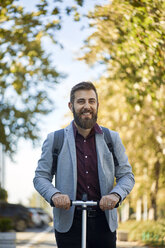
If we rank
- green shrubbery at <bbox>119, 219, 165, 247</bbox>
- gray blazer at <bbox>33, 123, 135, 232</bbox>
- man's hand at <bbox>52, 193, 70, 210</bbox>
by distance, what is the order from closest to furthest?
1. man's hand at <bbox>52, 193, 70, 210</bbox>
2. gray blazer at <bbox>33, 123, 135, 232</bbox>
3. green shrubbery at <bbox>119, 219, 165, 247</bbox>

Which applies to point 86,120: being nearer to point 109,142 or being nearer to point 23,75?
point 109,142

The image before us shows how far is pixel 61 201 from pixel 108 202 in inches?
13.4

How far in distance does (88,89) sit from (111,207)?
0.95 m

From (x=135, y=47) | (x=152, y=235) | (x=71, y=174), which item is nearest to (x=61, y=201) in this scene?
(x=71, y=174)

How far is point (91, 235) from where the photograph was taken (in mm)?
3627

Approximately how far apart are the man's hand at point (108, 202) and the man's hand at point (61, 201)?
239mm

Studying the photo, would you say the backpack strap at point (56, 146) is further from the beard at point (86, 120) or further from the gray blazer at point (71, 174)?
the beard at point (86, 120)

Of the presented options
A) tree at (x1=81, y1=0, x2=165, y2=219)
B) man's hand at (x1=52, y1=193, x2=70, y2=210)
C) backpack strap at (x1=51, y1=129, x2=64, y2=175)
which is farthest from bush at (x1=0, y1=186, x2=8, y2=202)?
man's hand at (x1=52, y1=193, x2=70, y2=210)

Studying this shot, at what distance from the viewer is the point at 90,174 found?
3693 millimetres

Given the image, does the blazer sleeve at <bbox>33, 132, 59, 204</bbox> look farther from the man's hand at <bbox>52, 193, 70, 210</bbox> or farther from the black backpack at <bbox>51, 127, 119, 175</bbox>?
the man's hand at <bbox>52, 193, 70, 210</bbox>

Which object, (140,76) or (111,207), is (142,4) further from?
(111,207)

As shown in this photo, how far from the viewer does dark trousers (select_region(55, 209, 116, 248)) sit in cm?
362

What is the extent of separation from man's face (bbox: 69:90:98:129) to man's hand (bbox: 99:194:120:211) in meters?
0.61

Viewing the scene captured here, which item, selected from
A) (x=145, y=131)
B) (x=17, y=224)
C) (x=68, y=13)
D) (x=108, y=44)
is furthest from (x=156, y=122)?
(x=17, y=224)
